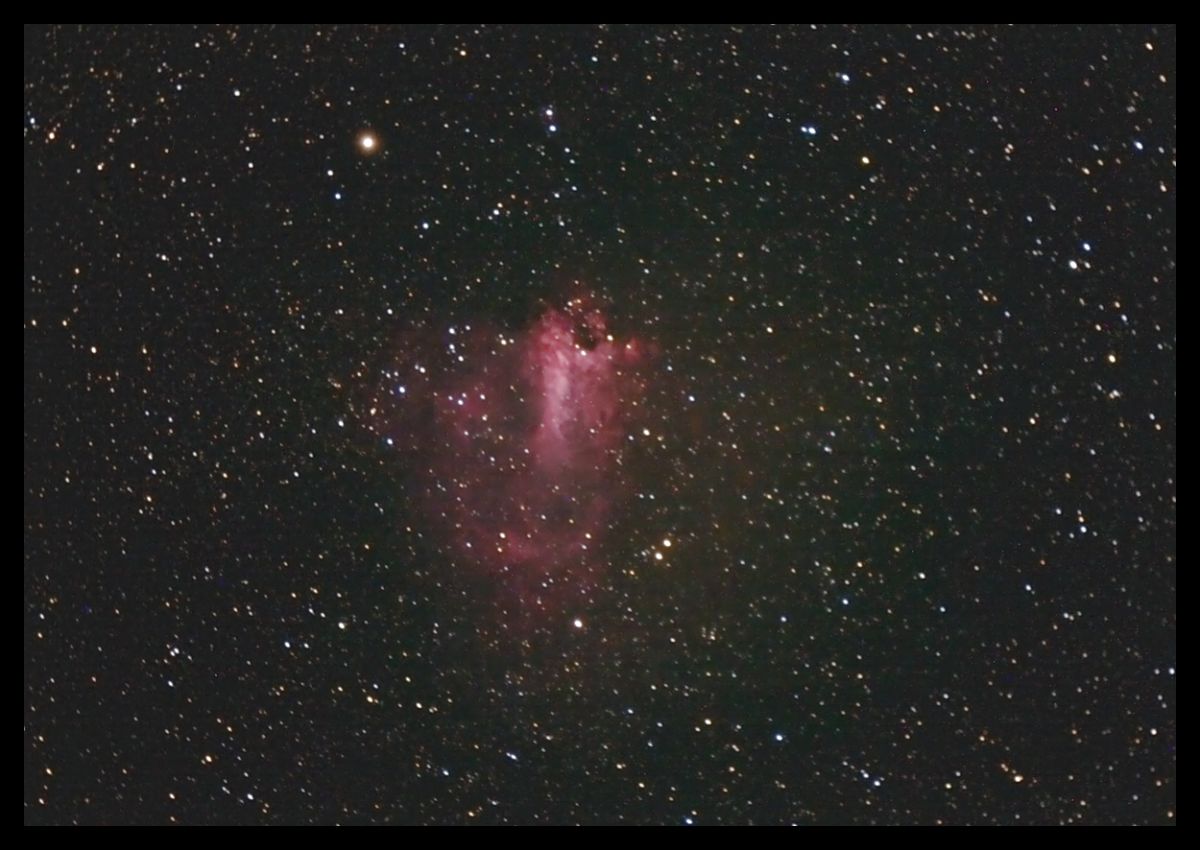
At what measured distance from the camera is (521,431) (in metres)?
0.79

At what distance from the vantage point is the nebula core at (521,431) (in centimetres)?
79

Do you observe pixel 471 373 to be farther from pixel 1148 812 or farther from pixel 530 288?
pixel 1148 812

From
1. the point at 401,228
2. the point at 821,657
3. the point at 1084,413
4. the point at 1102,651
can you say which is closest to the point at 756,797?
the point at 821,657

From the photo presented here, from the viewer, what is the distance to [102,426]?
0.84 meters

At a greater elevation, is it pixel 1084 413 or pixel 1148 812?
pixel 1084 413

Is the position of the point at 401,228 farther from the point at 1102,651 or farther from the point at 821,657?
the point at 1102,651

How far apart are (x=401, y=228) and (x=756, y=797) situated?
626 millimetres

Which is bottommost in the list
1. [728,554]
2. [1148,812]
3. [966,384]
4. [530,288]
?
[1148,812]

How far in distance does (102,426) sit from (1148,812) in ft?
3.45

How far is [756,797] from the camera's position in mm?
835

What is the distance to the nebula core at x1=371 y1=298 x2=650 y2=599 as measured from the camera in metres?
0.79

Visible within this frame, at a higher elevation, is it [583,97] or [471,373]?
[583,97]

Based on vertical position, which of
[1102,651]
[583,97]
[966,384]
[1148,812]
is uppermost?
[583,97]

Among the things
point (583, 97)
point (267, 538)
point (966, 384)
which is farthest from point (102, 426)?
point (966, 384)
